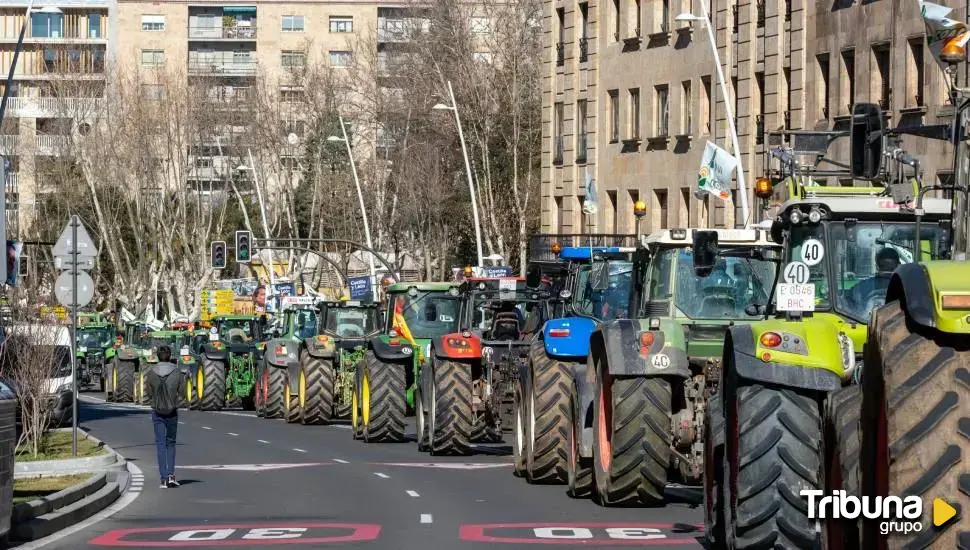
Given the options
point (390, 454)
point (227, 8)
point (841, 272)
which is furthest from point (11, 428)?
point (227, 8)

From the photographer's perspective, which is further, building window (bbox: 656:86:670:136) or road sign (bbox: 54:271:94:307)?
building window (bbox: 656:86:670:136)

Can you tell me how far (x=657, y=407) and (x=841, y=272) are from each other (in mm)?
2427

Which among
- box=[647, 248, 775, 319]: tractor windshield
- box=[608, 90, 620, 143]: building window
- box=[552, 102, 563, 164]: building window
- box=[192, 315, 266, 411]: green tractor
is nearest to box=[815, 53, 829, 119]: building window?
box=[608, 90, 620, 143]: building window

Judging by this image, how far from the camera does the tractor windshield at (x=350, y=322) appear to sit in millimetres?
38375

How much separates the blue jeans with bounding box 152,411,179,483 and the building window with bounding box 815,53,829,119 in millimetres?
25570

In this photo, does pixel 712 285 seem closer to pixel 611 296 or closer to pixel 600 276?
pixel 611 296

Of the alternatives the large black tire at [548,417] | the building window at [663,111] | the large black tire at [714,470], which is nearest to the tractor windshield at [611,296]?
the large black tire at [548,417]

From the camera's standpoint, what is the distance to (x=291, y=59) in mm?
99938

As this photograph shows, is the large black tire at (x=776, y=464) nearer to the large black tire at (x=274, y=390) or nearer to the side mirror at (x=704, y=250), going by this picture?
the side mirror at (x=704, y=250)

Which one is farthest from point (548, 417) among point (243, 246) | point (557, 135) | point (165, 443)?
point (243, 246)

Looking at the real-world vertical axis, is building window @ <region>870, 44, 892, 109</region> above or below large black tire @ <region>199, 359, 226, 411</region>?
above

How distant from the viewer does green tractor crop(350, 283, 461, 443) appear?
95.8 feet

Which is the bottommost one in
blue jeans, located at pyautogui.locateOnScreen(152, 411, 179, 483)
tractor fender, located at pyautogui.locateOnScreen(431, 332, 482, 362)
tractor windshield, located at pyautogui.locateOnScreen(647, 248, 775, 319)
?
blue jeans, located at pyautogui.locateOnScreen(152, 411, 179, 483)

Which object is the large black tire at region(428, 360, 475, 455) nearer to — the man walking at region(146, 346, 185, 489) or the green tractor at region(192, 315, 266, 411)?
the man walking at region(146, 346, 185, 489)
